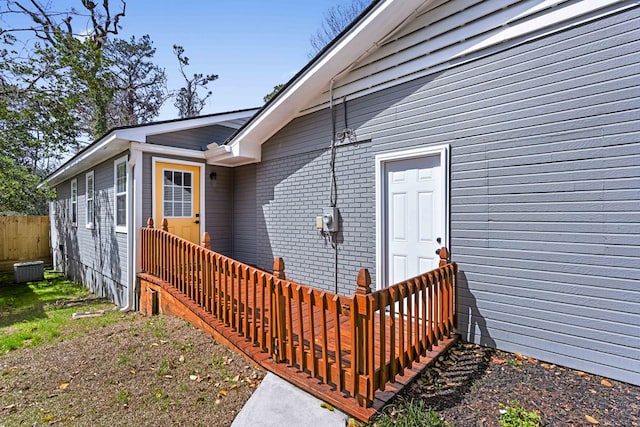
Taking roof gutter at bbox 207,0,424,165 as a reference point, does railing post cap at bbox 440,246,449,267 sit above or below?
below

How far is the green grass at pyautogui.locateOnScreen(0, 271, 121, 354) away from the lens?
183 inches

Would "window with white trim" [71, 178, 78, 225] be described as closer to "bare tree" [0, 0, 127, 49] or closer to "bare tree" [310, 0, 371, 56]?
"bare tree" [0, 0, 127, 49]

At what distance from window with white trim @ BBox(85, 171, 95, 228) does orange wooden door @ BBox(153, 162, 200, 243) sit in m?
3.28

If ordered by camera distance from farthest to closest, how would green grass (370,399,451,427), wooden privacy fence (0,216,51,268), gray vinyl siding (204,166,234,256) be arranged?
A: wooden privacy fence (0,216,51,268), gray vinyl siding (204,166,234,256), green grass (370,399,451,427)

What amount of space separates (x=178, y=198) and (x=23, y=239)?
10052 mm

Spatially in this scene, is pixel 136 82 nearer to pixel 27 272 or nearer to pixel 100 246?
pixel 27 272

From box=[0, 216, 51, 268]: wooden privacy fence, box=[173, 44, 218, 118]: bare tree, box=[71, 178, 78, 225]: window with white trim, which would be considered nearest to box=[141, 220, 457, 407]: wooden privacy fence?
box=[71, 178, 78, 225]: window with white trim

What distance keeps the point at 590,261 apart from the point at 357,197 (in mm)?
2809

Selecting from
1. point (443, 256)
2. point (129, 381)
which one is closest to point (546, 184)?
point (443, 256)

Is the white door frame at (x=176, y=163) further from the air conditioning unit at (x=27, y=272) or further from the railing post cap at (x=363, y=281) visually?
the air conditioning unit at (x=27, y=272)

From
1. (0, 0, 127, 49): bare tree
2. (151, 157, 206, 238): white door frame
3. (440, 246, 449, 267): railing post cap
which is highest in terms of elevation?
(0, 0, 127, 49): bare tree

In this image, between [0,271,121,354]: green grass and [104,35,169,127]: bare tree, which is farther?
[104,35,169,127]: bare tree

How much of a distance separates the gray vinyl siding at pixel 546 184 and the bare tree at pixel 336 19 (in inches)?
399

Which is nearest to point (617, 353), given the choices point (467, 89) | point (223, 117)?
point (467, 89)
